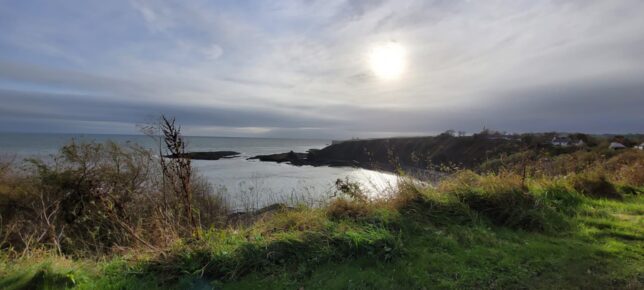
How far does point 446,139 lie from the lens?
5569 centimetres

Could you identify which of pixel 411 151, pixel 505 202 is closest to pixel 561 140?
pixel 411 151

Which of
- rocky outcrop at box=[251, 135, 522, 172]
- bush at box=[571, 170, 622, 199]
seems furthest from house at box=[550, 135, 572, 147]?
bush at box=[571, 170, 622, 199]

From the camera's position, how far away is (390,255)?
3.81m

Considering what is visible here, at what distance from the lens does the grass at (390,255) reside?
3.28 m

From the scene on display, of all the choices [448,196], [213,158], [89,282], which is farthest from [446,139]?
[89,282]

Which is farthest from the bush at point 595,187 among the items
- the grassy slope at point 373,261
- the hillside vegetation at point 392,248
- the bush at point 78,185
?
the bush at point 78,185

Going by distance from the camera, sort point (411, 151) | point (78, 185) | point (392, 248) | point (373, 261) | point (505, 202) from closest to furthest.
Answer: point (373, 261) → point (392, 248) → point (505, 202) → point (78, 185) → point (411, 151)

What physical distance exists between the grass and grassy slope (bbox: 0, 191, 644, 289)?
13mm

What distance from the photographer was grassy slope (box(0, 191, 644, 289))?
3268 mm

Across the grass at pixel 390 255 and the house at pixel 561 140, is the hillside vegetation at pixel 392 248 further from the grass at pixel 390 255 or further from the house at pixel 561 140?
the house at pixel 561 140

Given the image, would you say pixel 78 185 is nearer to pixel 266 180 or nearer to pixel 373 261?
pixel 373 261

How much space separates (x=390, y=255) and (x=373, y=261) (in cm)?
24

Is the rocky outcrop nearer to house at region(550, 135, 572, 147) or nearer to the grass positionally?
house at region(550, 135, 572, 147)

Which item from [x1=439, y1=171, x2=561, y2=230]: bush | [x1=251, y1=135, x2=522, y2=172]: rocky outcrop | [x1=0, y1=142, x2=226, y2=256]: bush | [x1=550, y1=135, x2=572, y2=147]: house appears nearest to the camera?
[x1=439, y1=171, x2=561, y2=230]: bush
